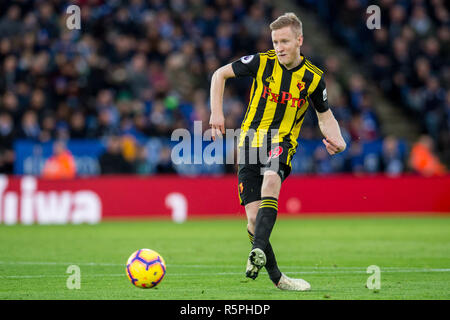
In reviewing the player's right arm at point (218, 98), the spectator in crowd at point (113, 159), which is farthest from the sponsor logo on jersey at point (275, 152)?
the spectator in crowd at point (113, 159)

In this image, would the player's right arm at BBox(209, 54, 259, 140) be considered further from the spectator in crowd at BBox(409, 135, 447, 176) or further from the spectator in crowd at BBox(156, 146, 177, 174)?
the spectator in crowd at BBox(409, 135, 447, 176)

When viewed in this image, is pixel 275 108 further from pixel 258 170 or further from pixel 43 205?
pixel 43 205

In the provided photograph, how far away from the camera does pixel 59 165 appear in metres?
18.7

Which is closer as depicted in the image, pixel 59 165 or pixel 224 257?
pixel 224 257

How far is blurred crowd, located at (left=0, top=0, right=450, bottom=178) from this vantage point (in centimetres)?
1961

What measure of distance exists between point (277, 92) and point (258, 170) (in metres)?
0.79

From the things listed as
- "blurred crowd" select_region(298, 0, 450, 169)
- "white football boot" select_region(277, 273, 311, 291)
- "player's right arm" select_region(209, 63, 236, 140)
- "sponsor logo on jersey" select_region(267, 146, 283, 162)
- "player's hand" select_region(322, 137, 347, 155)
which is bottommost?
"white football boot" select_region(277, 273, 311, 291)

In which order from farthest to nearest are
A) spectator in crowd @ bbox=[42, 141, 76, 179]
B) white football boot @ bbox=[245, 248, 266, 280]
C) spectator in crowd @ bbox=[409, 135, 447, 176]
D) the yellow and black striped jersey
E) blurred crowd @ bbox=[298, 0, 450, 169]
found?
blurred crowd @ bbox=[298, 0, 450, 169] < spectator in crowd @ bbox=[409, 135, 447, 176] < spectator in crowd @ bbox=[42, 141, 76, 179] < the yellow and black striped jersey < white football boot @ bbox=[245, 248, 266, 280]

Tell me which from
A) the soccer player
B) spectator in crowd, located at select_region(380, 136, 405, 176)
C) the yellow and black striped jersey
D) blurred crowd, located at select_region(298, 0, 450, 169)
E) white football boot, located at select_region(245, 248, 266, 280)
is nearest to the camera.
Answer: white football boot, located at select_region(245, 248, 266, 280)

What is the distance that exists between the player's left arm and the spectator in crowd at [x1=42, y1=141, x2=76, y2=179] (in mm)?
11328

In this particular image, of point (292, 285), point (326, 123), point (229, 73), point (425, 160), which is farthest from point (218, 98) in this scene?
point (425, 160)

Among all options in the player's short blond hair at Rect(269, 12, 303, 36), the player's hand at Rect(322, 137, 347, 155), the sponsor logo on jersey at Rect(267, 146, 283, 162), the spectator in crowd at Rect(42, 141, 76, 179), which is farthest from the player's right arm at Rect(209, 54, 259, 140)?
the spectator in crowd at Rect(42, 141, 76, 179)

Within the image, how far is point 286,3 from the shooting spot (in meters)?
27.2

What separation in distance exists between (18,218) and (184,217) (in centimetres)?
386
